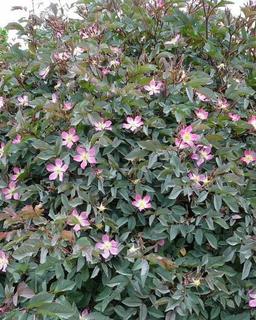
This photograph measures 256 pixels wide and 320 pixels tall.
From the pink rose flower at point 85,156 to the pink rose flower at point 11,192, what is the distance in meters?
0.24

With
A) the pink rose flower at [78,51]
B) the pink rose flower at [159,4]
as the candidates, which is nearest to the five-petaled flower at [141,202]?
the pink rose flower at [78,51]

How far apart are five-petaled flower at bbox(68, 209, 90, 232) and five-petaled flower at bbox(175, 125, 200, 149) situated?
33 centimetres

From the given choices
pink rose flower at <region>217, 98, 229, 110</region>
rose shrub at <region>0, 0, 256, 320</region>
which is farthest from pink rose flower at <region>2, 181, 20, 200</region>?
pink rose flower at <region>217, 98, 229, 110</region>

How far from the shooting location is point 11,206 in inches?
64.1

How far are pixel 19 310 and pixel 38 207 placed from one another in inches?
11.3

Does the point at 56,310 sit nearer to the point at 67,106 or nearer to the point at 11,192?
the point at 11,192

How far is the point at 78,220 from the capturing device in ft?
4.73

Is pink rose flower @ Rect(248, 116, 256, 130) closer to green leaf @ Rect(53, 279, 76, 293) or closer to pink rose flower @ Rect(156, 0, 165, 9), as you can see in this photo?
pink rose flower @ Rect(156, 0, 165, 9)

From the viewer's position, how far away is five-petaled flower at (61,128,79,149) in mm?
1543

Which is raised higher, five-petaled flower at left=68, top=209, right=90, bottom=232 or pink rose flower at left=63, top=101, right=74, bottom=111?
pink rose flower at left=63, top=101, right=74, bottom=111

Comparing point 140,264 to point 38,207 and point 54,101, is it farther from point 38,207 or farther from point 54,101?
point 54,101

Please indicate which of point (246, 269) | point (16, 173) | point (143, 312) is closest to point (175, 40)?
point (16, 173)

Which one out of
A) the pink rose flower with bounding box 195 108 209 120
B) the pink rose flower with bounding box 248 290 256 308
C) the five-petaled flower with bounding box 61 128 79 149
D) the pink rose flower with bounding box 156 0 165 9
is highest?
the pink rose flower with bounding box 156 0 165 9

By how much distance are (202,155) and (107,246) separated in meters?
0.38
